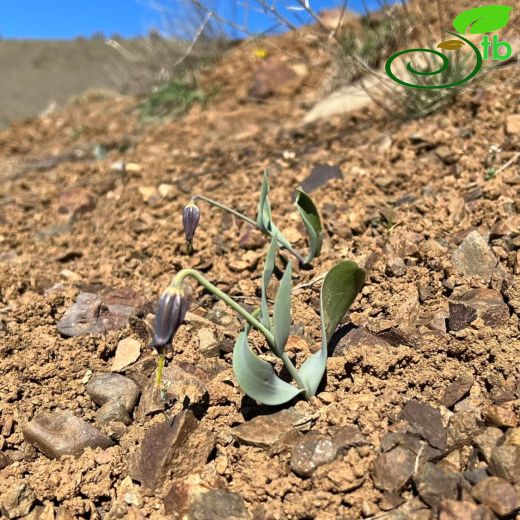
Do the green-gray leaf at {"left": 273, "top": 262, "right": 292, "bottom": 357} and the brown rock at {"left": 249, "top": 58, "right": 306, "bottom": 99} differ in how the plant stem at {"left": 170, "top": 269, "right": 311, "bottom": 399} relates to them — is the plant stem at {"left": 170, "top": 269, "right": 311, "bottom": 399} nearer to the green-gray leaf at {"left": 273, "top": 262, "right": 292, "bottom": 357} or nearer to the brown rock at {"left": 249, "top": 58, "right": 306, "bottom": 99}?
the green-gray leaf at {"left": 273, "top": 262, "right": 292, "bottom": 357}

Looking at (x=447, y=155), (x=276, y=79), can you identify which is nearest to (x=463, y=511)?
(x=447, y=155)

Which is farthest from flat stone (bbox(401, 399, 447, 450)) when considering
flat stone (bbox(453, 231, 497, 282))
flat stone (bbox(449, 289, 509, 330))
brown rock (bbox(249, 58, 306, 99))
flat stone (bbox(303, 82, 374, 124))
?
brown rock (bbox(249, 58, 306, 99))

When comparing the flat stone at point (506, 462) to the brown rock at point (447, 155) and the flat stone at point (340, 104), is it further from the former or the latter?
the flat stone at point (340, 104)

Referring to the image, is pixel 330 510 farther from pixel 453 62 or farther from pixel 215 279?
pixel 453 62

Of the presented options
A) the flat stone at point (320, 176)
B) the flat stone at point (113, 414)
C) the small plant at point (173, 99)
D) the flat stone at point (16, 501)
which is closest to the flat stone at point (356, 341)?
the flat stone at point (113, 414)

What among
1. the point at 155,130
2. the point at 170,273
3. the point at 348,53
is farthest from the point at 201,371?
the point at 155,130

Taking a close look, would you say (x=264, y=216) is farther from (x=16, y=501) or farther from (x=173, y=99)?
(x=173, y=99)

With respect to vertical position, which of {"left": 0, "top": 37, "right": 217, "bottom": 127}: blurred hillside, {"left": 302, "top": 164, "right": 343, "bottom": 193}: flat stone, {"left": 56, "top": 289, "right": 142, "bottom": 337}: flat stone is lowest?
{"left": 56, "top": 289, "right": 142, "bottom": 337}: flat stone
